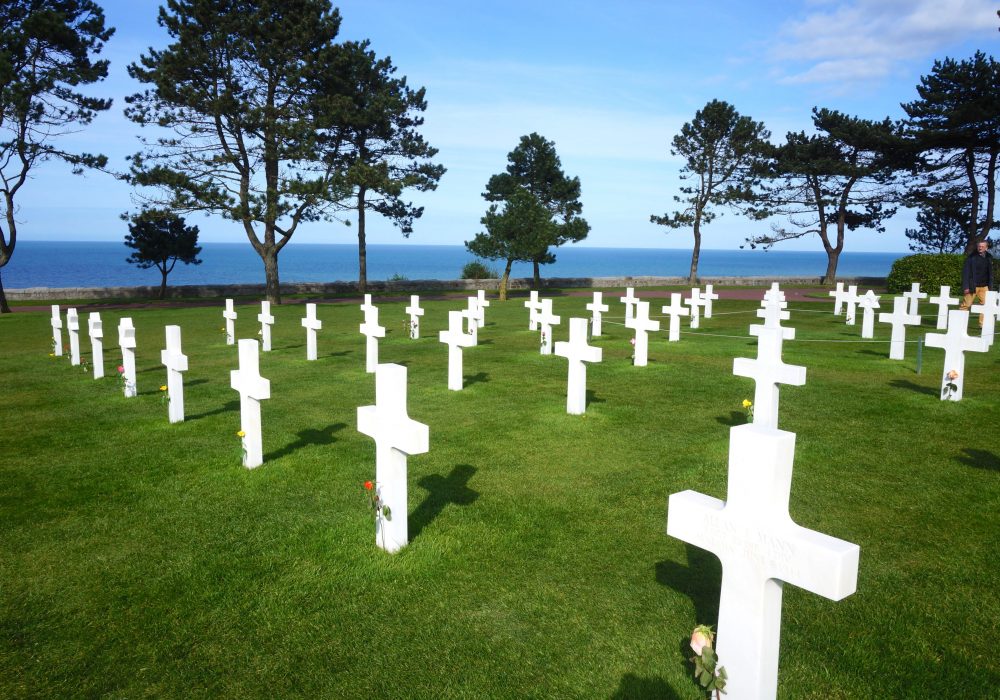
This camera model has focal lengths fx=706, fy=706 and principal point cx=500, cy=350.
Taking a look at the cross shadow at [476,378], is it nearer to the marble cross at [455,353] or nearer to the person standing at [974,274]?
the marble cross at [455,353]

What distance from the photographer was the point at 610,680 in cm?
351

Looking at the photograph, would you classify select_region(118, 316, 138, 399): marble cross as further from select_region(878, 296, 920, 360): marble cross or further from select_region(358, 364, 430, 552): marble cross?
select_region(878, 296, 920, 360): marble cross

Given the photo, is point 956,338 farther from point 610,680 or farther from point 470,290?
point 470,290

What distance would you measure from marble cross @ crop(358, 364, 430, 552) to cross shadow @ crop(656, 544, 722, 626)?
1798 millimetres

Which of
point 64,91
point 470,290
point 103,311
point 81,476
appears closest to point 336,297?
point 470,290

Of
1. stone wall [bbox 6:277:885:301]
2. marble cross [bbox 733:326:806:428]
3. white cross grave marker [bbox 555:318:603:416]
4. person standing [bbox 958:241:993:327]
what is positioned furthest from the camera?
stone wall [bbox 6:277:885:301]

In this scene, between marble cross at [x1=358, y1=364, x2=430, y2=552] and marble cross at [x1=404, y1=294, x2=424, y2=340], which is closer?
marble cross at [x1=358, y1=364, x2=430, y2=552]

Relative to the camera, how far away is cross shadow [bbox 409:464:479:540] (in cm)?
551

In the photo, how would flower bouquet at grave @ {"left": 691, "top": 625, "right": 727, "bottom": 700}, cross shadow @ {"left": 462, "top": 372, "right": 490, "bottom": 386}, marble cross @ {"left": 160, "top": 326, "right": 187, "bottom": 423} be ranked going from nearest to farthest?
flower bouquet at grave @ {"left": 691, "top": 625, "right": 727, "bottom": 700}
marble cross @ {"left": 160, "top": 326, "right": 187, "bottom": 423}
cross shadow @ {"left": 462, "top": 372, "right": 490, "bottom": 386}

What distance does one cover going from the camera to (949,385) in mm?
9445

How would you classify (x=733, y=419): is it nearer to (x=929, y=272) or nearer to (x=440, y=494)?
(x=440, y=494)

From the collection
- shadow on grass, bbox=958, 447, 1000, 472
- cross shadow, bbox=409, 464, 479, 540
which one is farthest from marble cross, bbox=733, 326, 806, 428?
cross shadow, bbox=409, 464, 479, 540

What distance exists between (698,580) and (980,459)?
14.1ft

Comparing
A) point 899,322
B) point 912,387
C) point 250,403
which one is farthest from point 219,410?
point 899,322
